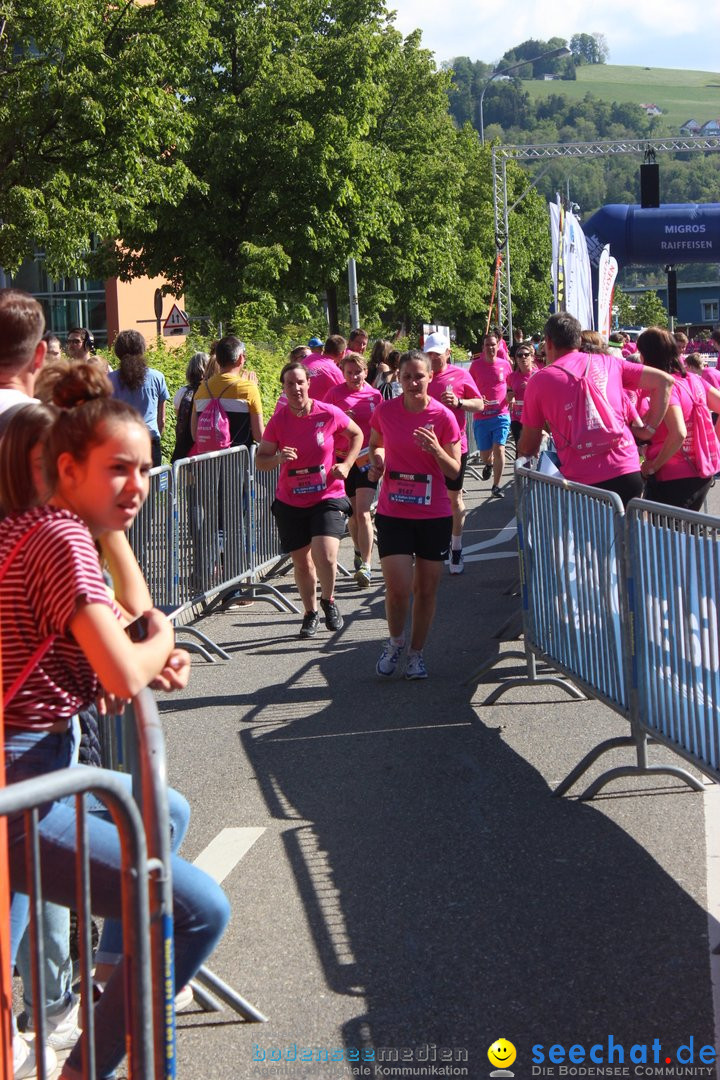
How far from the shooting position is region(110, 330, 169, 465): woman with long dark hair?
1053 centimetres

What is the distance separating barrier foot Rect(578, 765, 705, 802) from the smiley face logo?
6.78 feet

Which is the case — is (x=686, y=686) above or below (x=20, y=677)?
below

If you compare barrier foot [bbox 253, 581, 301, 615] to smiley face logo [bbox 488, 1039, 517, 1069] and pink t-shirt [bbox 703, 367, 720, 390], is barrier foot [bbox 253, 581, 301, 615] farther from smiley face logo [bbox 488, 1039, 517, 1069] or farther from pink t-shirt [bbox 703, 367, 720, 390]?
smiley face logo [bbox 488, 1039, 517, 1069]

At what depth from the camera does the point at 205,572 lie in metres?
10.0

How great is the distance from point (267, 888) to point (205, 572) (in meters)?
5.29

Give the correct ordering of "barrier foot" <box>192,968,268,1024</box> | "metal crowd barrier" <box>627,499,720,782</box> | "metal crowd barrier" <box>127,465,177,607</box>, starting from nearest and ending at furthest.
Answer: "barrier foot" <box>192,968,268,1024</box> → "metal crowd barrier" <box>627,499,720,782</box> → "metal crowd barrier" <box>127,465,177,607</box>

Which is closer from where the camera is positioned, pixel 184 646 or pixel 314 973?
pixel 314 973

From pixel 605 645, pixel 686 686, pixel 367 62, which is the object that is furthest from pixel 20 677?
pixel 367 62

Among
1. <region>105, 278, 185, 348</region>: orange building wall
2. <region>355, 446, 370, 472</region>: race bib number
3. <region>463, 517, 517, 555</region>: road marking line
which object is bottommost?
<region>463, 517, 517, 555</region>: road marking line

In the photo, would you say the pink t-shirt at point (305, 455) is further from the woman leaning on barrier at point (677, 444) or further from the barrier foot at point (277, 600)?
the woman leaning on barrier at point (677, 444)

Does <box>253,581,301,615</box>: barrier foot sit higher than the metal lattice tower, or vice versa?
the metal lattice tower

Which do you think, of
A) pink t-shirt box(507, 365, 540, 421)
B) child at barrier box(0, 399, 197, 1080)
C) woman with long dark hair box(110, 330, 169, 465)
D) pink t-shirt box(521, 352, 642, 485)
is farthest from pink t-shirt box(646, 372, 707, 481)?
pink t-shirt box(507, 365, 540, 421)

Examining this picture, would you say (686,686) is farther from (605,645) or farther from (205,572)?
(205,572)

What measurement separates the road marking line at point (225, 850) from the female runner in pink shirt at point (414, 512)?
273cm
